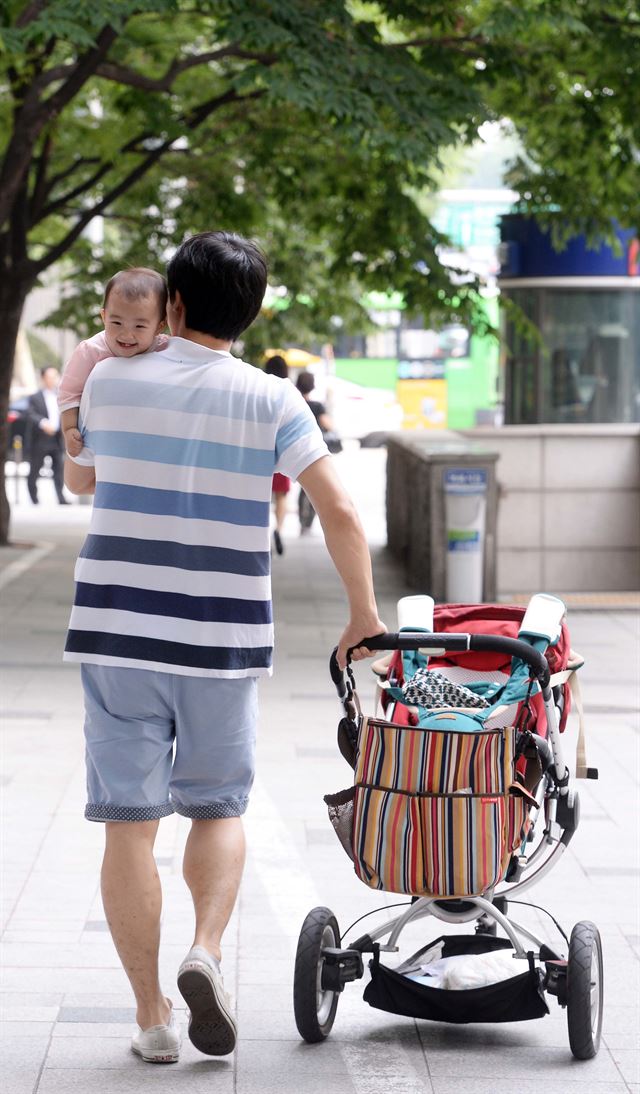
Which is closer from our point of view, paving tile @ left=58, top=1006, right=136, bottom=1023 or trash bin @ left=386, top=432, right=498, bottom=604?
paving tile @ left=58, top=1006, right=136, bottom=1023

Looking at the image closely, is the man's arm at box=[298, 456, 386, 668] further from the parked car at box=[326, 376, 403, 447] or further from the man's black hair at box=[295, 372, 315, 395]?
the parked car at box=[326, 376, 403, 447]

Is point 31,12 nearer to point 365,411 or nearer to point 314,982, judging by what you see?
point 314,982

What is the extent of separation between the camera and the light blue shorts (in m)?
3.59

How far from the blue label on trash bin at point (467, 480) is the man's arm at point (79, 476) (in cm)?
810

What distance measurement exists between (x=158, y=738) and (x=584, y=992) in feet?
3.51

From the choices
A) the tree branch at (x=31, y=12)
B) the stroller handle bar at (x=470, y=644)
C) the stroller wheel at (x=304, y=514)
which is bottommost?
the stroller wheel at (x=304, y=514)

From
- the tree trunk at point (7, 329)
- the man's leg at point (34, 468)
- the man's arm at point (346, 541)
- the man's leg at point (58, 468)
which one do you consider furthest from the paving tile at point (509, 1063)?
the man's leg at point (34, 468)

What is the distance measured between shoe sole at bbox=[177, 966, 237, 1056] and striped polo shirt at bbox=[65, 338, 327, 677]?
0.62 m

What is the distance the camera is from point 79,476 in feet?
12.5

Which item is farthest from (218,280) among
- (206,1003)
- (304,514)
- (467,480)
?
(304,514)

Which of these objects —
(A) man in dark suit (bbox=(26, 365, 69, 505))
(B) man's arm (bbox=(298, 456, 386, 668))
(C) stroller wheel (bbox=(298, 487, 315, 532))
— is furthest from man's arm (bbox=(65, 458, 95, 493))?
(A) man in dark suit (bbox=(26, 365, 69, 505))

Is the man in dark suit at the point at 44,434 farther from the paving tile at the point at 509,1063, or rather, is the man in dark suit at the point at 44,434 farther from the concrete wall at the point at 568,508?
the paving tile at the point at 509,1063

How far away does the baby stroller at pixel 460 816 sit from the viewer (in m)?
3.59

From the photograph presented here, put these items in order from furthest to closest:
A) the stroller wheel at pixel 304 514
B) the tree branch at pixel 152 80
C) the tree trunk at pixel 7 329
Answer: the stroller wheel at pixel 304 514 < the tree trunk at pixel 7 329 < the tree branch at pixel 152 80
